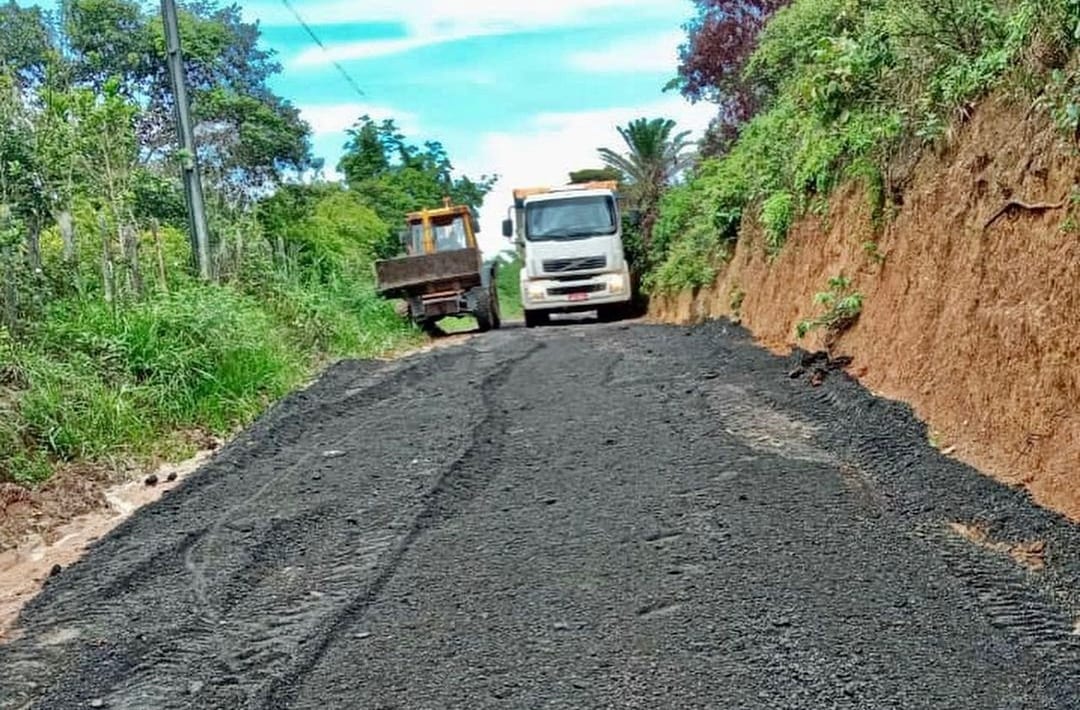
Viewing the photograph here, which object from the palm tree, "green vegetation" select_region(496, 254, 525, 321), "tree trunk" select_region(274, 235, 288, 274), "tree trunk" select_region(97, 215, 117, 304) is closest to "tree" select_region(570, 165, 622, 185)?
the palm tree

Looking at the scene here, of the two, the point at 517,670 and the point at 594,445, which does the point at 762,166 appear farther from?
the point at 517,670

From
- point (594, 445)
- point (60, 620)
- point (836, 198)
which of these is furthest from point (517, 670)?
point (836, 198)

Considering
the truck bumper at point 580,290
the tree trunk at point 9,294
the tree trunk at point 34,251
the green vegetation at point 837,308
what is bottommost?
the truck bumper at point 580,290

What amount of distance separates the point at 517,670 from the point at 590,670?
246mm

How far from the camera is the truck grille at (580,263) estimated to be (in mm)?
18203

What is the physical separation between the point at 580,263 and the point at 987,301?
1308 centimetres

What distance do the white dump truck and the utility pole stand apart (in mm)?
7824

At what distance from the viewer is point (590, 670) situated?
3.17 meters

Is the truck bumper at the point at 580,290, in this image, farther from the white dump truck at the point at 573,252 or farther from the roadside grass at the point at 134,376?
the roadside grass at the point at 134,376

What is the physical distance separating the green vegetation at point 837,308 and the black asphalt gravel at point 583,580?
41.8 inches

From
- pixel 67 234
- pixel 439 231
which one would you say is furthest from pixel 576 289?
pixel 67 234

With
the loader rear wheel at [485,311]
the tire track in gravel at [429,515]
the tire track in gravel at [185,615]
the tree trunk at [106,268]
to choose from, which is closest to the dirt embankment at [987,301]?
the tire track in gravel at [429,515]

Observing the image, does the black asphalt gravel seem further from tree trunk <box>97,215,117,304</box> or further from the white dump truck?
the white dump truck

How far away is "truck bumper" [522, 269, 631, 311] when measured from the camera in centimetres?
1830
